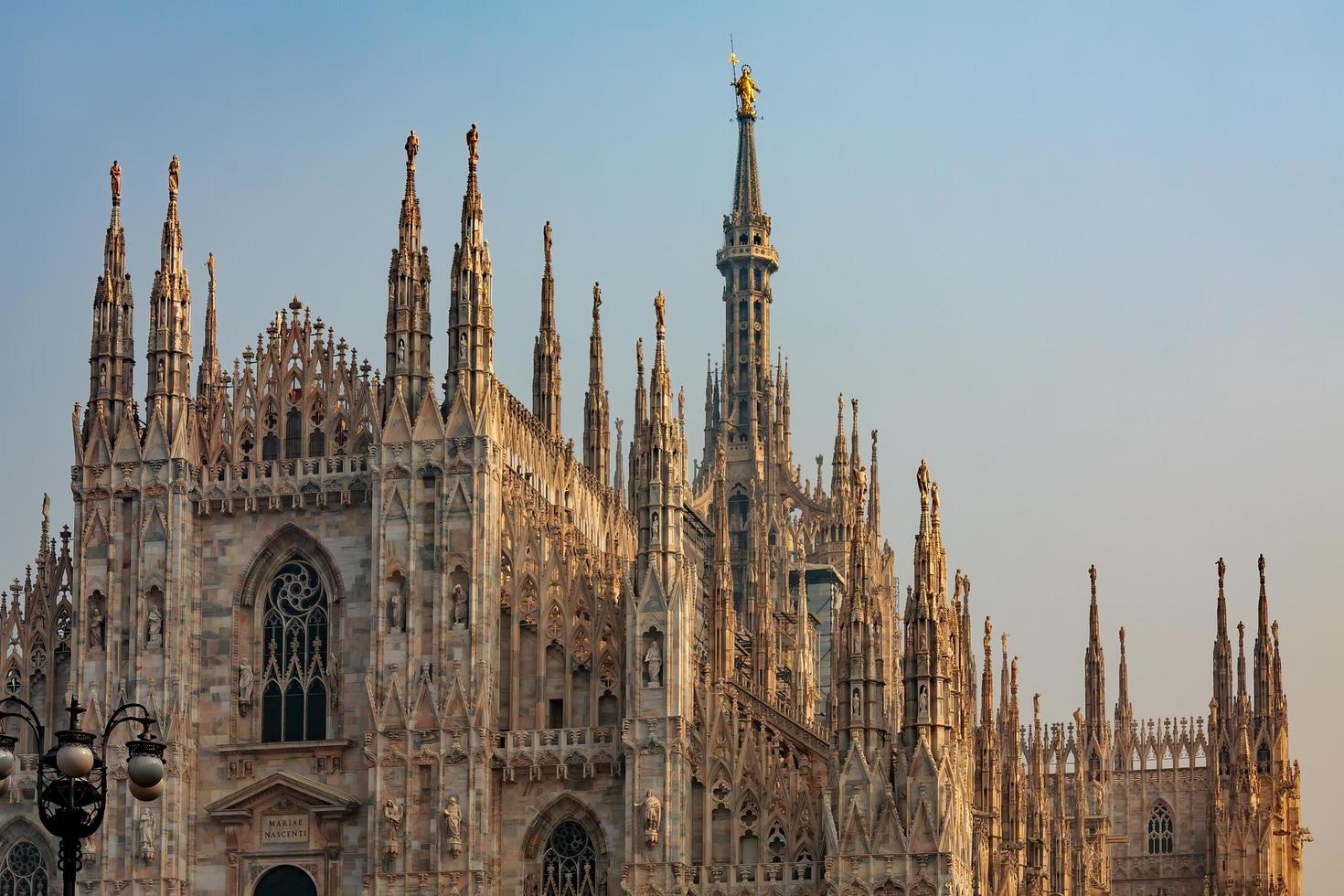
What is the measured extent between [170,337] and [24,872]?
13.7 metres

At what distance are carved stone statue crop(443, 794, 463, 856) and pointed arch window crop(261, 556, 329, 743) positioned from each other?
436 centimetres

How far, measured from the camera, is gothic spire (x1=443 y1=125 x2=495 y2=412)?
205ft

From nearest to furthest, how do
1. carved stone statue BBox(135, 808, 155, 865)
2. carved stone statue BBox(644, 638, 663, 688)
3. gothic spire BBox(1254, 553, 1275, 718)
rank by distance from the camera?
carved stone statue BBox(644, 638, 663, 688) → carved stone statue BBox(135, 808, 155, 865) → gothic spire BBox(1254, 553, 1275, 718)

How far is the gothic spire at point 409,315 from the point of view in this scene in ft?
206

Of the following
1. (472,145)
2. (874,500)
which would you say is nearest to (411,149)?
(472,145)

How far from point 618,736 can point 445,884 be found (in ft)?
17.2

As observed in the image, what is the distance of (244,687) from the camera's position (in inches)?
2467

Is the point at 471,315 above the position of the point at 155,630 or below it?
above

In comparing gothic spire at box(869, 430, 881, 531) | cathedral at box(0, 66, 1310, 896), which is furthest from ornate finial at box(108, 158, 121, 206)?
gothic spire at box(869, 430, 881, 531)

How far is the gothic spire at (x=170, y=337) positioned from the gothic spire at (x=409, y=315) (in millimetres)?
5366

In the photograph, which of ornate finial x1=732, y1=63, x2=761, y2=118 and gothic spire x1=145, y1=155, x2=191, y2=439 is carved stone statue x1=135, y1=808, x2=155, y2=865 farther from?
ornate finial x1=732, y1=63, x2=761, y2=118

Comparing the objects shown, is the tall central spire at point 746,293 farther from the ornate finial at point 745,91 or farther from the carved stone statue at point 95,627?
the carved stone statue at point 95,627

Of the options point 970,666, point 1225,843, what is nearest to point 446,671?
point 970,666

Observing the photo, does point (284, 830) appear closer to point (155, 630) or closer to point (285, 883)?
point (285, 883)
